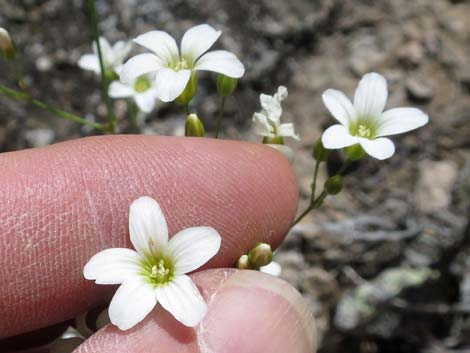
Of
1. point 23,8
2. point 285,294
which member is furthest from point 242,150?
point 23,8

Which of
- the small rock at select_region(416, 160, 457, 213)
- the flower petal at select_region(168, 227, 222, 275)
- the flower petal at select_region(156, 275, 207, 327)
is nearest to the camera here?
the flower petal at select_region(156, 275, 207, 327)

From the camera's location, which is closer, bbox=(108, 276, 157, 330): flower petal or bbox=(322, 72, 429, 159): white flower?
bbox=(108, 276, 157, 330): flower petal

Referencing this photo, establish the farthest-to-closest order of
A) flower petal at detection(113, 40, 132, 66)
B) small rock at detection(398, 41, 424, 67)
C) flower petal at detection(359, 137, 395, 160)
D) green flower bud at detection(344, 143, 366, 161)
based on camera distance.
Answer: small rock at detection(398, 41, 424, 67) → flower petal at detection(113, 40, 132, 66) → green flower bud at detection(344, 143, 366, 161) → flower petal at detection(359, 137, 395, 160)

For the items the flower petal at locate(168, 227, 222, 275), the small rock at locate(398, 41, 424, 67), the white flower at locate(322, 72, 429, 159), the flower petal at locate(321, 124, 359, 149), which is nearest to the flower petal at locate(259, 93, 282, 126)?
the white flower at locate(322, 72, 429, 159)

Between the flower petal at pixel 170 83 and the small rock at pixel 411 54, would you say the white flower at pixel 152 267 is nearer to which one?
the flower petal at pixel 170 83

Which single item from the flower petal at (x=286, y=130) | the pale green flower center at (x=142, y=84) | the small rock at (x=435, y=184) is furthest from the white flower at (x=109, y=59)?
the small rock at (x=435, y=184)

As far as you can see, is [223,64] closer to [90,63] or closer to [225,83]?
[225,83]

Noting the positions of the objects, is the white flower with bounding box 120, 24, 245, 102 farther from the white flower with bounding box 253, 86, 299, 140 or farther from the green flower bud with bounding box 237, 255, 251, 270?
the green flower bud with bounding box 237, 255, 251, 270
